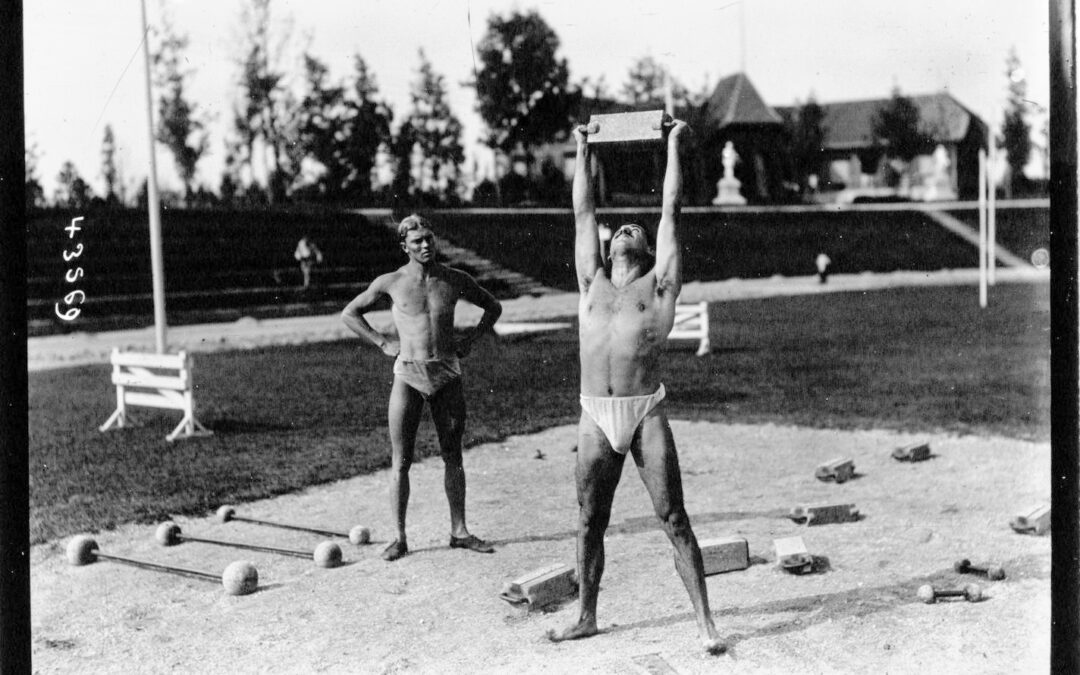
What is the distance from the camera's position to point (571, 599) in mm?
6609

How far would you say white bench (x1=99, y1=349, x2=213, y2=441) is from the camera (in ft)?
39.6

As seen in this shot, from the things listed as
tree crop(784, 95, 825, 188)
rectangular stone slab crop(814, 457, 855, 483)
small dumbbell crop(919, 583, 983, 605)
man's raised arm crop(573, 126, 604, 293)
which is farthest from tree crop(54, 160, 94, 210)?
tree crop(784, 95, 825, 188)

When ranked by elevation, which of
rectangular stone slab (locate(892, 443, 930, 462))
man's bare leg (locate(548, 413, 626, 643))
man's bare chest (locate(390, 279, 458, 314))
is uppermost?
man's bare chest (locate(390, 279, 458, 314))

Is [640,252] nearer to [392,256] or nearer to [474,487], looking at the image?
[474,487]

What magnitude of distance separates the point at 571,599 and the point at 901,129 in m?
55.2

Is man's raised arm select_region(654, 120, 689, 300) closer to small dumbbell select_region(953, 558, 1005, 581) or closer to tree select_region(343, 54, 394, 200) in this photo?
small dumbbell select_region(953, 558, 1005, 581)

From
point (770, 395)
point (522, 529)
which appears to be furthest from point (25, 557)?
point (770, 395)

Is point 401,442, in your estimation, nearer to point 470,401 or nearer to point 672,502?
point 672,502

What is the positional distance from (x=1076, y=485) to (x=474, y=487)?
6355 millimetres

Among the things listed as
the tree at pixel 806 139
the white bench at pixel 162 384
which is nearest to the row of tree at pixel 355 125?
the white bench at pixel 162 384

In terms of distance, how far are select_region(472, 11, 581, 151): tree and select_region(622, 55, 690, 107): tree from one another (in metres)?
9.36

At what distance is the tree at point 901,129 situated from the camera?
56.8 meters

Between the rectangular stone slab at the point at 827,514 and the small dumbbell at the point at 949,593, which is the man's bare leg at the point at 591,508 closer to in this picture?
the small dumbbell at the point at 949,593

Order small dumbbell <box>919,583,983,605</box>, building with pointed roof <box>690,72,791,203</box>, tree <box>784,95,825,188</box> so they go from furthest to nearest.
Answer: tree <box>784,95,825,188</box> < building with pointed roof <box>690,72,791,203</box> < small dumbbell <box>919,583,983,605</box>
